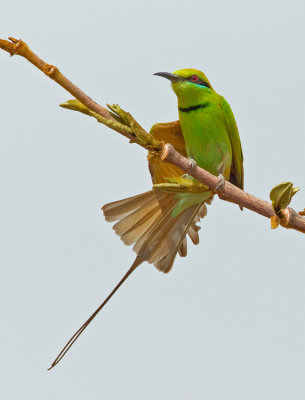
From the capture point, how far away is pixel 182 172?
308 cm

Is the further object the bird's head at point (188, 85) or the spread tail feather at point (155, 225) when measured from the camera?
the bird's head at point (188, 85)

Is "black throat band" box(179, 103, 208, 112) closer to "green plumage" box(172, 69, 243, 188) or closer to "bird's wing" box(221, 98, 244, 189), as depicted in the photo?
"green plumage" box(172, 69, 243, 188)

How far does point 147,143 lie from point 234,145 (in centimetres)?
174

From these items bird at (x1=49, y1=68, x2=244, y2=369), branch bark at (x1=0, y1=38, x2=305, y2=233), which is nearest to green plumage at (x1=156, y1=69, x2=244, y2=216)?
bird at (x1=49, y1=68, x2=244, y2=369)

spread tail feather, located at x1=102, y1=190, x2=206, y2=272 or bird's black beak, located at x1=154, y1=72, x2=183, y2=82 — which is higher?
bird's black beak, located at x1=154, y1=72, x2=183, y2=82

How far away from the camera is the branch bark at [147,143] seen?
1515mm

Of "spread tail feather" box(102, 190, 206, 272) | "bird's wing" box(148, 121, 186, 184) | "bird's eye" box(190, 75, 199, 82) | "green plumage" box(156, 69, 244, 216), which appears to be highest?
"bird's eye" box(190, 75, 199, 82)

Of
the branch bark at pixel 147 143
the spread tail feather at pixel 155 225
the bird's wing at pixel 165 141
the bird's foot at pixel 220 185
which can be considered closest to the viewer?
the branch bark at pixel 147 143

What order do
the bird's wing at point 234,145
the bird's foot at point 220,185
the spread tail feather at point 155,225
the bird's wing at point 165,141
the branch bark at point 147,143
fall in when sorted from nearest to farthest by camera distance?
the branch bark at point 147,143 → the bird's foot at point 220,185 → the spread tail feather at point 155,225 → the bird's wing at point 165,141 → the bird's wing at point 234,145

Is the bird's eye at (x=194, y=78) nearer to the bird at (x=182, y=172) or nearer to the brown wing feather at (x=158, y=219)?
the bird at (x=182, y=172)

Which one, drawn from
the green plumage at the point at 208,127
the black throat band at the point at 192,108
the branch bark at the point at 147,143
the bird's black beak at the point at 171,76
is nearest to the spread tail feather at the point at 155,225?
the green plumage at the point at 208,127

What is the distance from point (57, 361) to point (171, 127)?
1.56 meters

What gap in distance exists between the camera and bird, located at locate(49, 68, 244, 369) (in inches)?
114

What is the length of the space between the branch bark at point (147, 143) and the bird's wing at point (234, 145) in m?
1.43
